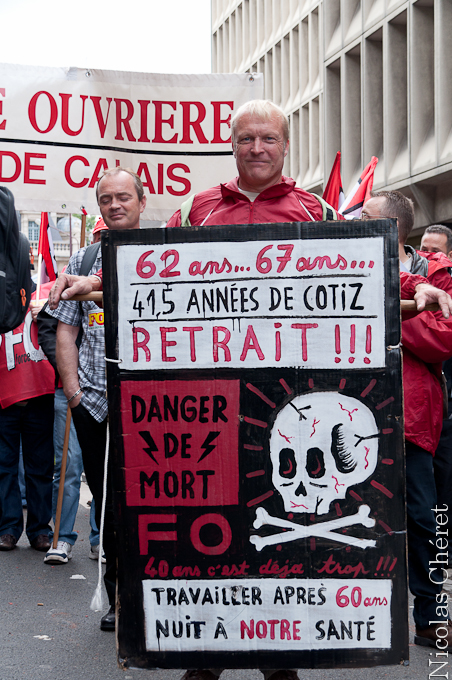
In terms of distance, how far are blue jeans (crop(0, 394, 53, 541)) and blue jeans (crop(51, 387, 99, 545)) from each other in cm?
19

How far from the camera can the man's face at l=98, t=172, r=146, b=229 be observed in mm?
4152

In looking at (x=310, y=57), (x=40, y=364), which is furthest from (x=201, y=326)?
(x=310, y=57)

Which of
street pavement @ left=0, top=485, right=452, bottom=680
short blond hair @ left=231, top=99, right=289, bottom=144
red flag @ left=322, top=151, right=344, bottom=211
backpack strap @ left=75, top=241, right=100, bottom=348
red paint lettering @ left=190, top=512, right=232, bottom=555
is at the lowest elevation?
street pavement @ left=0, top=485, right=452, bottom=680

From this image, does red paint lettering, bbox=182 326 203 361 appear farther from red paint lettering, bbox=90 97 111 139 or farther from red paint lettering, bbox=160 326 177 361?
red paint lettering, bbox=90 97 111 139

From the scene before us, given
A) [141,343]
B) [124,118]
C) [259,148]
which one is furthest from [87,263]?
[124,118]

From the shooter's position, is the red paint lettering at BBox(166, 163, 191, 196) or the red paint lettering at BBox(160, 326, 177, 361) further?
the red paint lettering at BBox(166, 163, 191, 196)

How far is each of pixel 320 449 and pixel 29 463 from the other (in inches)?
156

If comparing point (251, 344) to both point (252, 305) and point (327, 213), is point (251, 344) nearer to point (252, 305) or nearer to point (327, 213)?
point (252, 305)

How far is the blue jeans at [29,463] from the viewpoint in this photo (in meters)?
6.09

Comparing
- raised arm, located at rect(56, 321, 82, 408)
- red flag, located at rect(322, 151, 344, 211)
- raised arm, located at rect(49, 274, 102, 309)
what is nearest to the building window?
red flag, located at rect(322, 151, 344, 211)

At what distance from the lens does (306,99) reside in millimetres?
29375

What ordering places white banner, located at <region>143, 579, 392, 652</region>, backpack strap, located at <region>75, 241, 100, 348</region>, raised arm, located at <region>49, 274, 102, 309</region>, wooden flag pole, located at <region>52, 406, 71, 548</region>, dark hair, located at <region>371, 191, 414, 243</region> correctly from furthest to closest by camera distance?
wooden flag pole, located at <region>52, 406, 71, 548</region> < backpack strap, located at <region>75, 241, 100, 348</region> < dark hair, located at <region>371, 191, 414, 243</region> < raised arm, located at <region>49, 274, 102, 309</region> < white banner, located at <region>143, 579, 392, 652</region>

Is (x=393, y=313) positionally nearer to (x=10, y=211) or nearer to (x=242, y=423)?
(x=242, y=423)

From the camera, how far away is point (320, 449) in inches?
109
